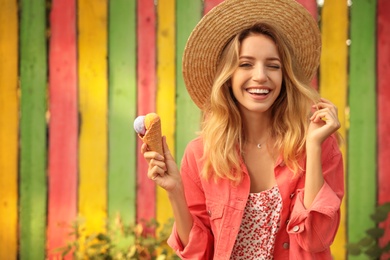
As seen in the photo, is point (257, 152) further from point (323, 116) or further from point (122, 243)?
point (122, 243)

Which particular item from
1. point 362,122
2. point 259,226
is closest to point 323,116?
point 259,226

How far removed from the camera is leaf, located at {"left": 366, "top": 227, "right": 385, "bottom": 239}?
4.00 m

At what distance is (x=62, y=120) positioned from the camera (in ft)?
13.9

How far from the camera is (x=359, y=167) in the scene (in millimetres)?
4074

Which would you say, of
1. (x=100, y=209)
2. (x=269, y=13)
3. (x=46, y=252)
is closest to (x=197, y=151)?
(x=269, y=13)

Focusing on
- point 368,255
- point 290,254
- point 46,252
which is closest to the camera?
point 290,254

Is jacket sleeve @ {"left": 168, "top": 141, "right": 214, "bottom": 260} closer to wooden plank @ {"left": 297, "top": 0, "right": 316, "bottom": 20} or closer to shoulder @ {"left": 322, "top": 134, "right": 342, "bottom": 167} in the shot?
shoulder @ {"left": 322, "top": 134, "right": 342, "bottom": 167}

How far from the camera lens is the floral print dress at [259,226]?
8.23 feet

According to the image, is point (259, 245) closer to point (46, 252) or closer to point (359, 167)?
point (359, 167)

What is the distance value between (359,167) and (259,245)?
1.77 meters

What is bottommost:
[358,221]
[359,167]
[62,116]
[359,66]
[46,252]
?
[46,252]

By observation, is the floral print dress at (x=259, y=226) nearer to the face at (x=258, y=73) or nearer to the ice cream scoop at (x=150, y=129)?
the face at (x=258, y=73)

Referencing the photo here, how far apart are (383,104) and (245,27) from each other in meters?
1.74

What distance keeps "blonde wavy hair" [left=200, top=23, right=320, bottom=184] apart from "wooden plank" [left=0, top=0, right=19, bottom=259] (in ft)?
6.74
